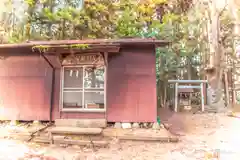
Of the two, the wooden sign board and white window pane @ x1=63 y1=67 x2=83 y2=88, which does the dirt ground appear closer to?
white window pane @ x1=63 y1=67 x2=83 y2=88

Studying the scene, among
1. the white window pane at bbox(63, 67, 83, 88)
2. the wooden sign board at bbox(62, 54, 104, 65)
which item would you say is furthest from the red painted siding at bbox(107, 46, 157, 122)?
the white window pane at bbox(63, 67, 83, 88)

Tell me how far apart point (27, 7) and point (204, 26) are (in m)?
10.6

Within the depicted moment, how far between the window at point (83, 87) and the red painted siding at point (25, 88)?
0.67m

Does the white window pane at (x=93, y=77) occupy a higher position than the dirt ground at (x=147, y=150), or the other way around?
the white window pane at (x=93, y=77)

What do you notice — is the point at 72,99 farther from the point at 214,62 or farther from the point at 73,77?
the point at 214,62

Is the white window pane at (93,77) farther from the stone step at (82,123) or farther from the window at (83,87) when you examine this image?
the stone step at (82,123)

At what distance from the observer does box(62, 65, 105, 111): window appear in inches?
273

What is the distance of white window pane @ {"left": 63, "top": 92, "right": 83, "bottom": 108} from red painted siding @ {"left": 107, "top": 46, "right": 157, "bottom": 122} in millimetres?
1091

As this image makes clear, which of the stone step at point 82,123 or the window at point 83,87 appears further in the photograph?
the window at point 83,87

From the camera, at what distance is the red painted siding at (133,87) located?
6.66 m

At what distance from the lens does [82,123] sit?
21.9 feet

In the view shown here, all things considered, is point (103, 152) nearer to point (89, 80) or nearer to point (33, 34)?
point (89, 80)

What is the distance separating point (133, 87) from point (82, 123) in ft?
6.92

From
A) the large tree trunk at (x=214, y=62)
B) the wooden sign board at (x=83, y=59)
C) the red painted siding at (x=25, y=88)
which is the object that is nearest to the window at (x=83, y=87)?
the wooden sign board at (x=83, y=59)
